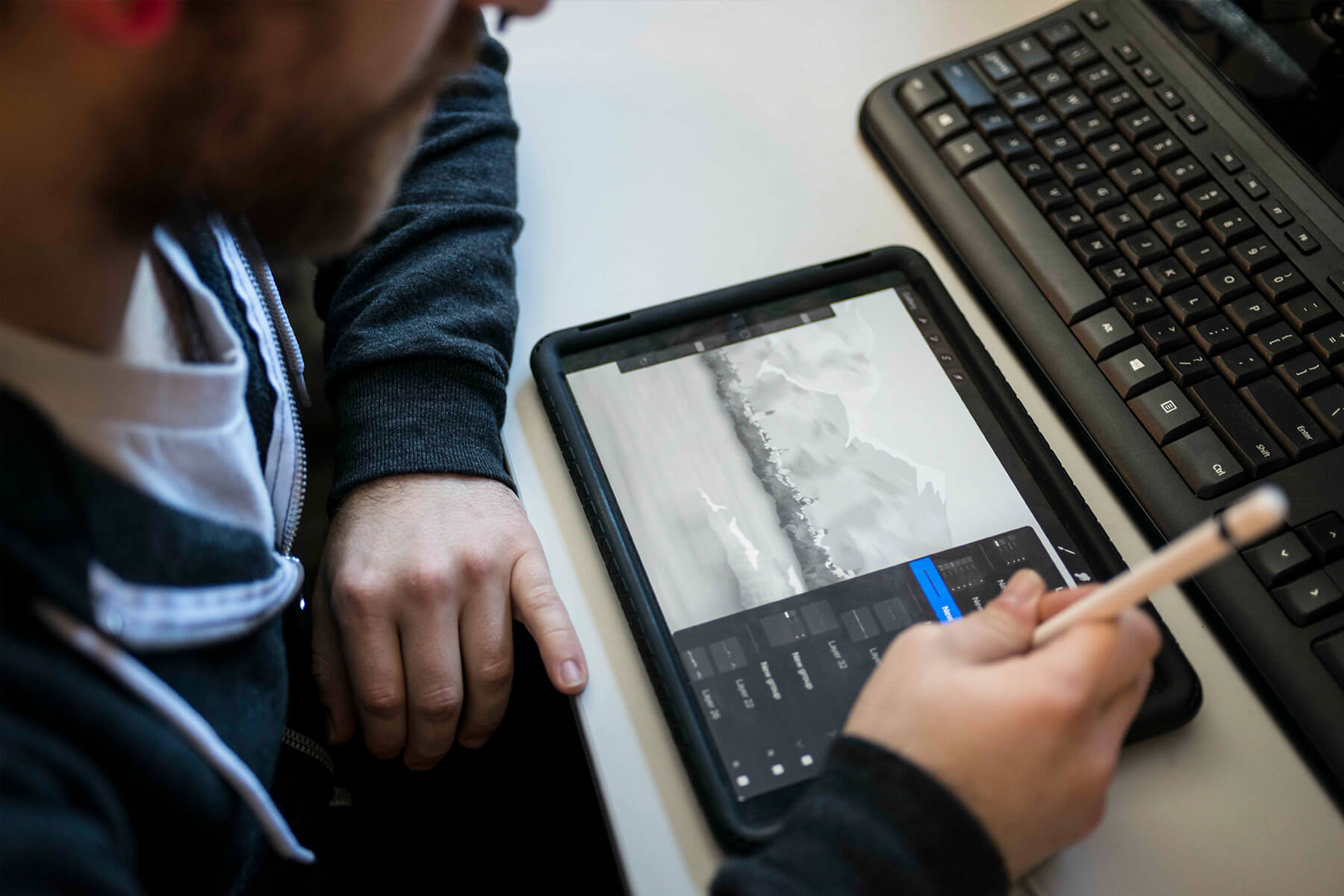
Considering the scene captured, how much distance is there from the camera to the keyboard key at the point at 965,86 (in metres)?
0.58

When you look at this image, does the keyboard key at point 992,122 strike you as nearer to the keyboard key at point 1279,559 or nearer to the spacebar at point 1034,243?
the spacebar at point 1034,243

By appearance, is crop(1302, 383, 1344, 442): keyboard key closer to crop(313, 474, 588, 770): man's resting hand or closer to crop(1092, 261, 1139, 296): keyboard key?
crop(1092, 261, 1139, 296): keyboard key

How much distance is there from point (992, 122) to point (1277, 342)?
0.66 feet

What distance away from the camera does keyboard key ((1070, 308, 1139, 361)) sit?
0.49 metres

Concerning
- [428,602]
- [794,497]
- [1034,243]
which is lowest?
[428,602]

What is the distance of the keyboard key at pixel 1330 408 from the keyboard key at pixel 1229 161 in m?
0.14

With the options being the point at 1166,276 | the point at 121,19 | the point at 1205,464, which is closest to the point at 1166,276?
the point at 1166,276

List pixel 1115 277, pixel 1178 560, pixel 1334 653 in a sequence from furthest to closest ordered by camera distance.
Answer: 1. pixel 1115 277
2. pixel 1334 653
3. pixel 1178 560

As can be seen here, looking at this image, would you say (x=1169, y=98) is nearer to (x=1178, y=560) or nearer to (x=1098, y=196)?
(x=1098, y=196)

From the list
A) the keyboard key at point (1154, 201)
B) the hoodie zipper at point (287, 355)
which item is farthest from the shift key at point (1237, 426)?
the hoodie zipper at point (287, 355)

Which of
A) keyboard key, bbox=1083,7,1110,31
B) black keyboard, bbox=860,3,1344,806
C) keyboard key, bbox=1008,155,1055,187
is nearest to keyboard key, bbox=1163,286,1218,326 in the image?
A: black keyboard, bbox=860,3,1344,806

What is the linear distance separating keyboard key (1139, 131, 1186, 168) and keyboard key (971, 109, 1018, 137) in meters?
0.07

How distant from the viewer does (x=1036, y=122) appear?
0.57 metres

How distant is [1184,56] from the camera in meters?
0.58
